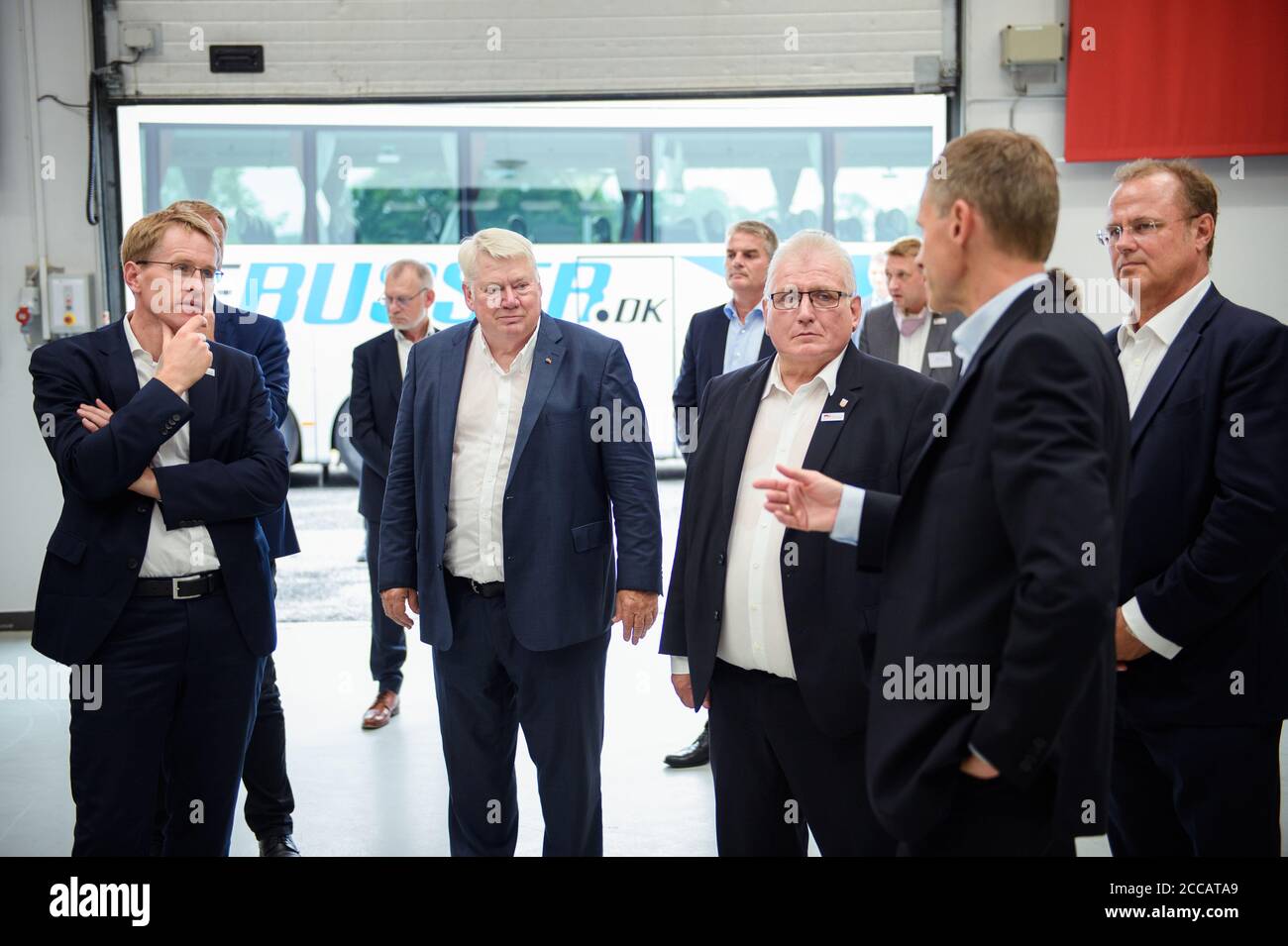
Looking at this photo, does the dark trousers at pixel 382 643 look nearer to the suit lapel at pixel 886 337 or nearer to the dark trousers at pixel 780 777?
the suit lapel at pixel 886 337

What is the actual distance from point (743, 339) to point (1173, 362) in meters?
2.06

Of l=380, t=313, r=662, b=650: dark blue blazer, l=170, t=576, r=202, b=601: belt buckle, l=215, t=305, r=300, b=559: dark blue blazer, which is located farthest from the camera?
l=215, t=305, r=300, b=559: dark blue blazer

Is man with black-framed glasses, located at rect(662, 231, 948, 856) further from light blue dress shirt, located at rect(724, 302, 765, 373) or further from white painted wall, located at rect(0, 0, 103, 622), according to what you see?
white painted wall, located at rect(0, 0, 103, 622)

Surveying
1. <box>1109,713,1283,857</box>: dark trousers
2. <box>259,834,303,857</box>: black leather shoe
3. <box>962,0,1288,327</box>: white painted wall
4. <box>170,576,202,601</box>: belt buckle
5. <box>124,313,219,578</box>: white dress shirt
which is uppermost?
<box>962,0,1288,327</box>: white painted wall

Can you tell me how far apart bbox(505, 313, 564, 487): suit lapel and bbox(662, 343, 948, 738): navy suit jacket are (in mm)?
541

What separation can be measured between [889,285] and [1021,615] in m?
3.37

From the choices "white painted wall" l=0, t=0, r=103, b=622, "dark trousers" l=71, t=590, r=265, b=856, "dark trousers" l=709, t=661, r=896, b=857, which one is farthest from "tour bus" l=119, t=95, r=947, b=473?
"dark trousers" l=709, t=661, r=896, b=857

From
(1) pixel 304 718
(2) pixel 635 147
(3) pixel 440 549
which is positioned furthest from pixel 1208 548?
(2) pixel 635 147

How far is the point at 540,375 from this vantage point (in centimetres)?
281

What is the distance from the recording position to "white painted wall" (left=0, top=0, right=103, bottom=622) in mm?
5875

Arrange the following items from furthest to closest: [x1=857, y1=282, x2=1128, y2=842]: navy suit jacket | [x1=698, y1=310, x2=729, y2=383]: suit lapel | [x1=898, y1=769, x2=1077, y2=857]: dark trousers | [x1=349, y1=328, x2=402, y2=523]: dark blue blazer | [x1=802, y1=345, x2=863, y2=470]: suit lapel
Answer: [x1=349, y1=328, x2=402, y2=523]: dark blue blazer, [x1=698, y1=310, x2=729, y2=383]: suit lapel, [x1=802, y1=345, x2=863, y2=470]: suit lapel, [x1=898, y1=769, x2=1077, y2=857]: dark trousers, [x1=857, y1=282, x2=1128, y2=842]: navy suit jacket

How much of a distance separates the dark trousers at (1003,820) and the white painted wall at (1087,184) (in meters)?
4.79
